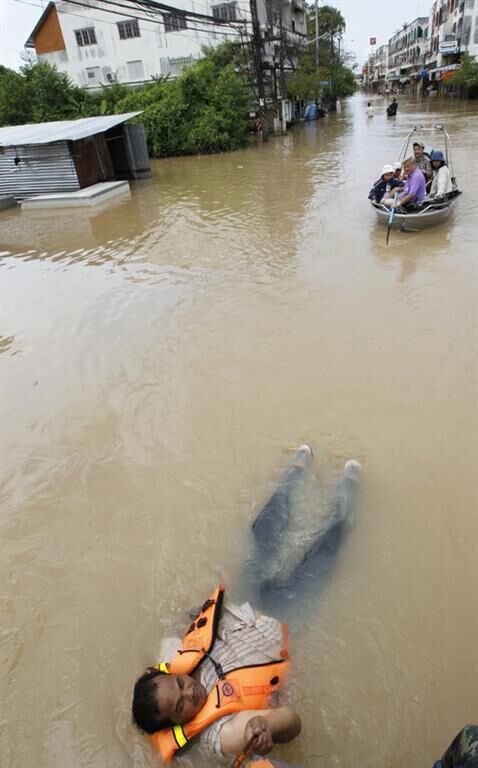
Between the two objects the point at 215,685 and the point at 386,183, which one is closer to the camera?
the point at 215,685

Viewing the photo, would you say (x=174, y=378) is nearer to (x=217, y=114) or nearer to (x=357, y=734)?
(x=357, y=734)

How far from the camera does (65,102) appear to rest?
2452 cm

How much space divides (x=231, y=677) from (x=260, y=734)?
1.03ft

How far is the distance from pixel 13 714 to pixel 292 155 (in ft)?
71.6

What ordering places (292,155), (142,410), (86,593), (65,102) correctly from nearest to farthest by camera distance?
(86,593) < (142,410) < (292,155) < (65,102)

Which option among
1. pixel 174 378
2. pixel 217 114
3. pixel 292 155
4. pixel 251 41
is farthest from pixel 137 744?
pixel 251 41

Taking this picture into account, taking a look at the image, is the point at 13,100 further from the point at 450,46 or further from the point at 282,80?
the point at 450,46

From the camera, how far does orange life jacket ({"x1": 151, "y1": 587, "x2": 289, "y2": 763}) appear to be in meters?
2.16

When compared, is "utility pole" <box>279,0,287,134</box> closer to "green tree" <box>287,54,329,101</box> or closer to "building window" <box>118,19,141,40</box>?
"green tree" <box>287,54,329,101</box>

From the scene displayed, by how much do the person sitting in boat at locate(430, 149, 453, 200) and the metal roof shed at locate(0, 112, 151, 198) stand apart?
10.0 metres

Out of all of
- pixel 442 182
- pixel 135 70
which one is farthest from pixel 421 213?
pixel 135 70

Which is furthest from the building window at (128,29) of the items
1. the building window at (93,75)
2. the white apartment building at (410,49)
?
the white apartment building at (410,49)

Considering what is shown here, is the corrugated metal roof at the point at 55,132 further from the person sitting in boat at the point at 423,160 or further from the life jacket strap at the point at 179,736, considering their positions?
the life jacket strap at the point at 179,736

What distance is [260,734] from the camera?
2.08m
